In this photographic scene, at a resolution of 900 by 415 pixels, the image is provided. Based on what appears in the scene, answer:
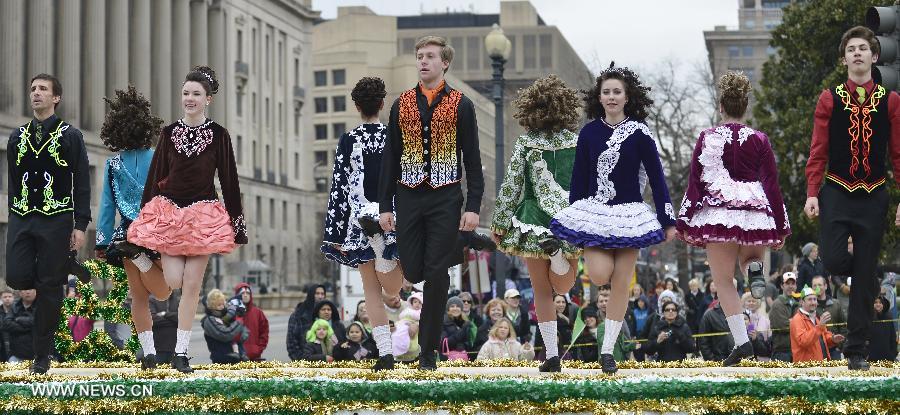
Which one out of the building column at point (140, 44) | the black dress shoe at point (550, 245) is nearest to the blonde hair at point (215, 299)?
the black dress shoe at point (550, 245)

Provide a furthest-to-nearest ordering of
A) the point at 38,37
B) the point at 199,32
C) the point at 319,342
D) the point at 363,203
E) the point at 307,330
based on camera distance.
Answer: the point at 199,32
the point at 38,37
the point at 307,330
the point at 319,342
the point at 363,203

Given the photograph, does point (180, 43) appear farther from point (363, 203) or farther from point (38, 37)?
point (363, 203)

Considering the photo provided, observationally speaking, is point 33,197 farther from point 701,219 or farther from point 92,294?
point 701,219

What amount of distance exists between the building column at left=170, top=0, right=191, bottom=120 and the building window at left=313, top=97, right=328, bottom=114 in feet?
167

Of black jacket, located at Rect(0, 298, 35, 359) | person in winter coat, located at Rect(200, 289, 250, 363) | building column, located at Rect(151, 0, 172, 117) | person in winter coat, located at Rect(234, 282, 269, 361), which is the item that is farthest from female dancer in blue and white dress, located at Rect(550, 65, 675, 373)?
building column, located at Rect(151, 0, 172, 117)

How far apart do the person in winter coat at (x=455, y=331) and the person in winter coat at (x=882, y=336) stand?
201 inches

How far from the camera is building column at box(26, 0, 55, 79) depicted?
240ft

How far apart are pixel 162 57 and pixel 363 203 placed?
8068cm

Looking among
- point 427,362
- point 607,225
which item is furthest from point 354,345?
point 607,225

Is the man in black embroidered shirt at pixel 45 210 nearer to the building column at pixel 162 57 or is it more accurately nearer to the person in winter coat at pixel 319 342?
the person in winter coat at pixel 319 342

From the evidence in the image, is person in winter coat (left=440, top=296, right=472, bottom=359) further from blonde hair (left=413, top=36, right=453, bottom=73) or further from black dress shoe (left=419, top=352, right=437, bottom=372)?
blonde hair (left=413, top=36, right=453, bottom=73)

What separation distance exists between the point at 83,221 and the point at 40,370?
1.16 meters

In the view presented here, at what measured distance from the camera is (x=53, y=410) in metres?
9.64

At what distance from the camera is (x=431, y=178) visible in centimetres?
1038
